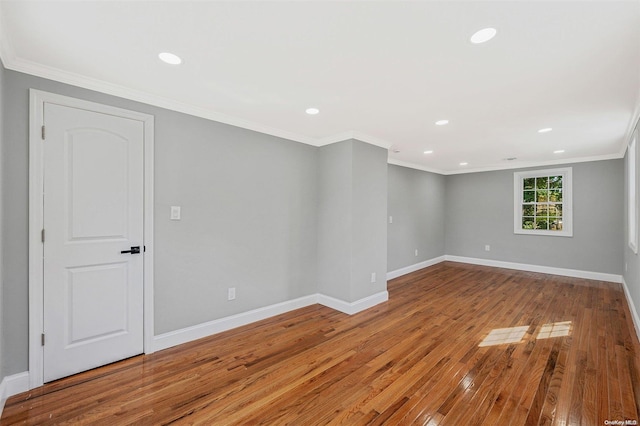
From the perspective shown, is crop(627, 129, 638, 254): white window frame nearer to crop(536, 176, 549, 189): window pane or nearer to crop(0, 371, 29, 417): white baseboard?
crop(536, 176, 549, 189): window pane

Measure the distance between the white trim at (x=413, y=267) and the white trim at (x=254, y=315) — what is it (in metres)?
1.32

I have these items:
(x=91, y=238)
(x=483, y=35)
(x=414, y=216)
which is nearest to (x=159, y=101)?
(x=91, y=238)

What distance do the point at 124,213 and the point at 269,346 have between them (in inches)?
73.0

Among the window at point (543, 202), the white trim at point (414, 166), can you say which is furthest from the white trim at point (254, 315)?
the window at point (543, 202)

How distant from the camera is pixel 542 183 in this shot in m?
6.09

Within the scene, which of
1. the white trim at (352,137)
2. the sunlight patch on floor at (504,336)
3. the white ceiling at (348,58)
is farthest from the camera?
the white trim at (352,137)

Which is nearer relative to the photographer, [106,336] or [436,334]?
[106,336]

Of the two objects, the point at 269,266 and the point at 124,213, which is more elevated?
the point at 124,213

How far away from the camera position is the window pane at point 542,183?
6.04 meters

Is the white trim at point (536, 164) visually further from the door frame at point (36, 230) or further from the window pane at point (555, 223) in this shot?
the door frame at point (36, 230)

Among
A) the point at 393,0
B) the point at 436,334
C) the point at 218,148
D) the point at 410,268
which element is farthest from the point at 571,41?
the point at 410,268

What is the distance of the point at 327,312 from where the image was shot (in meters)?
3.73

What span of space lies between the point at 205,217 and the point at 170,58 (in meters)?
1.53

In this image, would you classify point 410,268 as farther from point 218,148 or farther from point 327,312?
Answer: point 218,148
